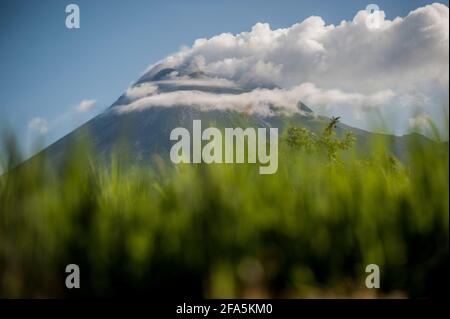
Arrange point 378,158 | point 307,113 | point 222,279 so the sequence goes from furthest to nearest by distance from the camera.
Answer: point 307,113 → point 378,158 → point 222,279

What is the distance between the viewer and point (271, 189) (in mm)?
1179

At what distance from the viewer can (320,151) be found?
1.40 metres

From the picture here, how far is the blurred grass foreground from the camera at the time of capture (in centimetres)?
113

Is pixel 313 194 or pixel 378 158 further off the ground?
pixel 378 158

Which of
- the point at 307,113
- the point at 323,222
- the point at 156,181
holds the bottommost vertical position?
the point at 323,222

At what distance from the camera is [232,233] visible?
3.70 ft

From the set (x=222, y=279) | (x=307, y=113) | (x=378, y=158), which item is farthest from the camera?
(x=307, y=113)

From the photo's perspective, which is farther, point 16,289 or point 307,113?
point 307,113

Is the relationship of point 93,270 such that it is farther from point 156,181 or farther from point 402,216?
point 402,216

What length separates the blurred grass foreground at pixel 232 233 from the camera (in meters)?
1.13

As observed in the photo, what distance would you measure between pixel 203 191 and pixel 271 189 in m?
0.17
